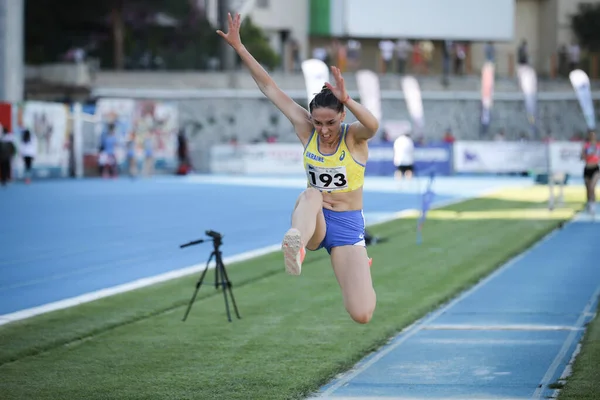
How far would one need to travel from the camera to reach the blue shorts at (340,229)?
9.23 metres

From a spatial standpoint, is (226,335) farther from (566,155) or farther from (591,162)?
(566,155)

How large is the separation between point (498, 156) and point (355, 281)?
42921mm

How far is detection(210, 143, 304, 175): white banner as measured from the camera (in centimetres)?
5209

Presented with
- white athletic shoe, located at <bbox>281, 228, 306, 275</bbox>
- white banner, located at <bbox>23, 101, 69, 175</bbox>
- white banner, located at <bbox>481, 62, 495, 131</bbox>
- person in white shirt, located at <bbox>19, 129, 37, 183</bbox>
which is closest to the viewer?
white athletic shoe, located at <bbox>281, 228, 306, 275</bbox>

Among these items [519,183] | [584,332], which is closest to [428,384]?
[584,332]

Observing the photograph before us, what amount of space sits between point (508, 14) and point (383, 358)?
55.9 meters

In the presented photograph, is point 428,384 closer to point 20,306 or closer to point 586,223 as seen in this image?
point 20,306

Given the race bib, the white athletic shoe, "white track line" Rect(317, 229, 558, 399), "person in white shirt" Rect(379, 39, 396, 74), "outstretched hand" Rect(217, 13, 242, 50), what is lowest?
"white track line" Rect(317, 229, 558, 399)

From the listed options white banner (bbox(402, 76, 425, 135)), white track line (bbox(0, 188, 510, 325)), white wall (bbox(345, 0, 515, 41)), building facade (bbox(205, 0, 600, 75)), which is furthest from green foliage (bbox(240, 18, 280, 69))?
white track line (bbox(0, 188, 510, 325))

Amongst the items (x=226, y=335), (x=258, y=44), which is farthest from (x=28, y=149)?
(x=226, y=335)

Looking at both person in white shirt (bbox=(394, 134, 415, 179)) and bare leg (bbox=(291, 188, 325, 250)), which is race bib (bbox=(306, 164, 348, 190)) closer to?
bare leg (bbox=(291, 188, 325, 250))

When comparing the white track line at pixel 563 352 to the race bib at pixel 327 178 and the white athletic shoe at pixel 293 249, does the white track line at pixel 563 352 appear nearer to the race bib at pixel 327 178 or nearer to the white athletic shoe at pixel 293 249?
the race bib at pixel 327 178

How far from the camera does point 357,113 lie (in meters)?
8.66

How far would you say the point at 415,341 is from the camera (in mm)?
12078
